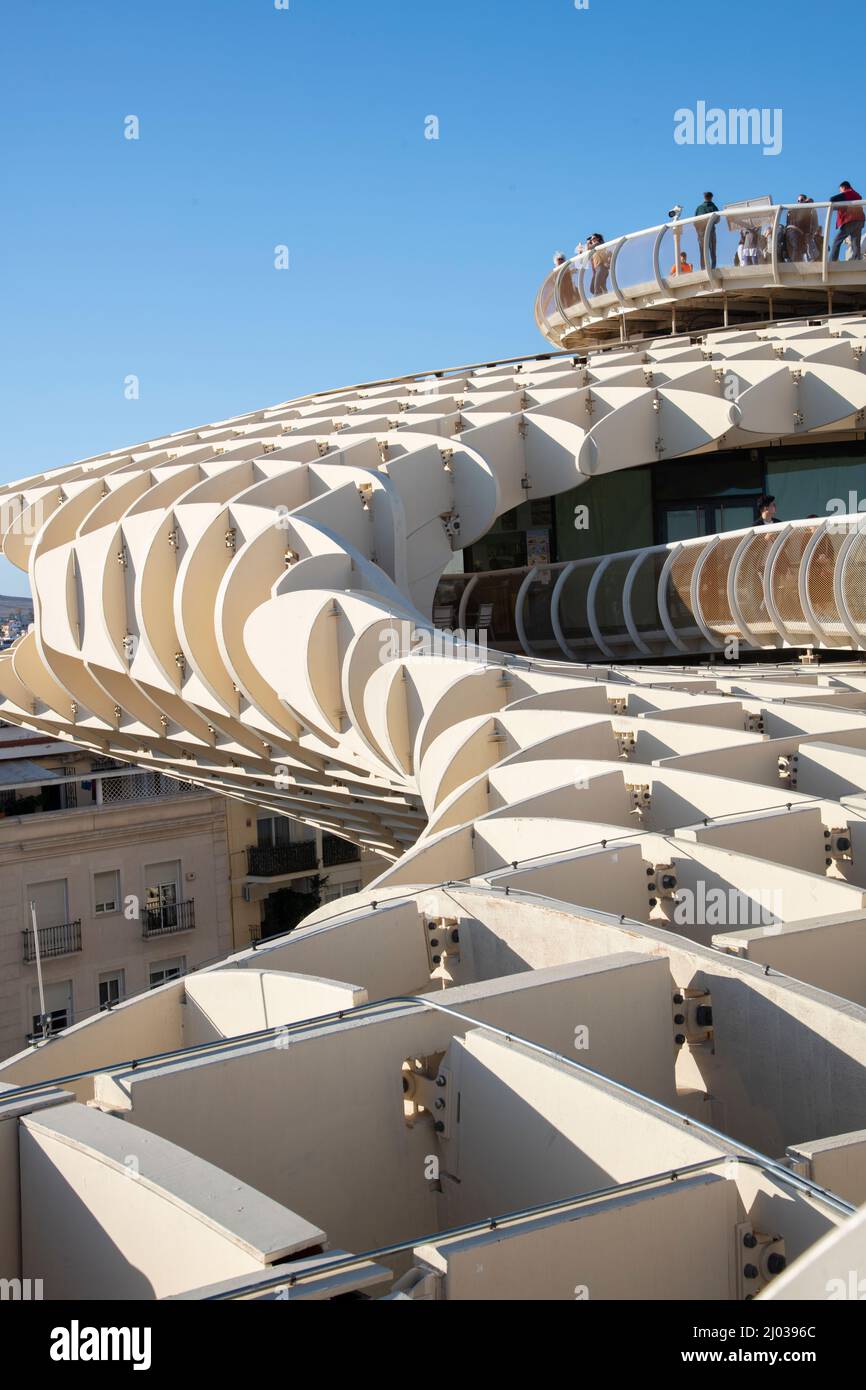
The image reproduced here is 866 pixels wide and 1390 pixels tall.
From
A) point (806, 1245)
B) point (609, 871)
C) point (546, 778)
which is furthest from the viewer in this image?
point (546, 778)

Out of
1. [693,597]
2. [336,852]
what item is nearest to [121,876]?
[336,852]

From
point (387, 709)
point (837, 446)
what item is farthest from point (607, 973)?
point (837, 446)

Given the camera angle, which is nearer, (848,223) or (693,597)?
(693,597)

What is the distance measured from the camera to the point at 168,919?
117 ft

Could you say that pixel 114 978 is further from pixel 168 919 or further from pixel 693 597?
pixel 693 597

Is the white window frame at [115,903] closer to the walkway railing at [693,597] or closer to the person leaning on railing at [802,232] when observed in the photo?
the walkway railing at [693,597]

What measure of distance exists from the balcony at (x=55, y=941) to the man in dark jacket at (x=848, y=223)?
2215 cm

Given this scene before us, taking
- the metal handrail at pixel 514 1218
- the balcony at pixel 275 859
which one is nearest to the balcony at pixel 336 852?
the balcony at pixel 275 859

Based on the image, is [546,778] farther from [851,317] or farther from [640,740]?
[851,317]

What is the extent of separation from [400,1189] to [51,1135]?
2057 millimetres

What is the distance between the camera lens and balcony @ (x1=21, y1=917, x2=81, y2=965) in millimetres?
33062

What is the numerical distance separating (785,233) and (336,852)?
62.9 feet

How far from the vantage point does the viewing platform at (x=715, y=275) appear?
2867 cm

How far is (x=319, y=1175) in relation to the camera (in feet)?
24.8
